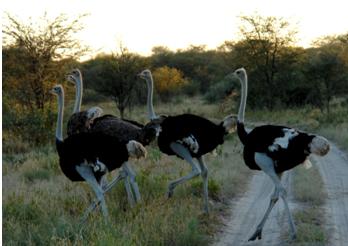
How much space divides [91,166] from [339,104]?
24065 mm

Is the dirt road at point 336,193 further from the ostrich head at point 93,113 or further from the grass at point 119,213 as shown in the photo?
the ostrich head at point 93,113

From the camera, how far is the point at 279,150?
5.91 metres

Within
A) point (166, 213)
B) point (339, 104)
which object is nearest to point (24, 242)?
point (166, 213)

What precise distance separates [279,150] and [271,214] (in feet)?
5.03

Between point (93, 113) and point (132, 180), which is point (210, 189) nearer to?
point (132, 180)

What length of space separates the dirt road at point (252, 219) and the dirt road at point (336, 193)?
54 centimetres

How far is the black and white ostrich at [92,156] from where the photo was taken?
20.2 ft

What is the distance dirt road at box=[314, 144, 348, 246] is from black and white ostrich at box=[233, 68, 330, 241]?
0.60m

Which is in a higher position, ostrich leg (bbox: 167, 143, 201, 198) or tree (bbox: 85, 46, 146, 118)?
tree (bbox: 85, 46, 146, 118)

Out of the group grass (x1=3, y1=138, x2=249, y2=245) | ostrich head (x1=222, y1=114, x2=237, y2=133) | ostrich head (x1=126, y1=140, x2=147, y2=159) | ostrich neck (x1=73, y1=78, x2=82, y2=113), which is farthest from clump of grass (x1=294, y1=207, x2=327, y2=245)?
ostrich neck (x1=73, y1=78, x2=82, y2=113)

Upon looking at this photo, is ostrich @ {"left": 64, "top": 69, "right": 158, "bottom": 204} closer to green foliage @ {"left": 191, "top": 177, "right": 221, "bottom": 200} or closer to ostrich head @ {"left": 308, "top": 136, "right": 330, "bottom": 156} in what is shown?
green foliage @ {"left": 191, "top": 177, "right": 221, "bottom": 200}

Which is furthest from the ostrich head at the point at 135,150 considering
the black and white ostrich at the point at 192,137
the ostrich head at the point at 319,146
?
the ostrich head at the point at 319,146

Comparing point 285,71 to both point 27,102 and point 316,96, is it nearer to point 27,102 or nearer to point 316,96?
point 316,96

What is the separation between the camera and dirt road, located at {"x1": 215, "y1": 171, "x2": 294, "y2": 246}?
6102 millimetres
